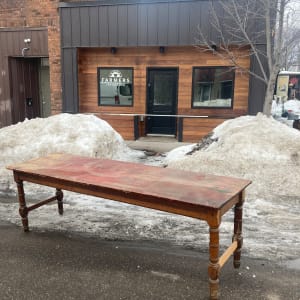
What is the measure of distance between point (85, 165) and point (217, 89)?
21.7 feet

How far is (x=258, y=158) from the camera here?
6.45 meters

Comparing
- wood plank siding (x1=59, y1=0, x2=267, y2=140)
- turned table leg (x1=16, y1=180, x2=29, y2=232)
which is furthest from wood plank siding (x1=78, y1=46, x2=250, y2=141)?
turned table leg (x1=16, y1=180, x2=29, y2=232)

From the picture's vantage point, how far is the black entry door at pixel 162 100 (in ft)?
33.9

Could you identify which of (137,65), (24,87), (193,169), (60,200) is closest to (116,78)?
(137,65)

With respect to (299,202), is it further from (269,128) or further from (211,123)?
(211,123)

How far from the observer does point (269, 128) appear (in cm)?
725

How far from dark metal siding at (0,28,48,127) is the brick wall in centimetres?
21

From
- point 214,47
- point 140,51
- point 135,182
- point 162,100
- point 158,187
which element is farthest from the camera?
point 162,100

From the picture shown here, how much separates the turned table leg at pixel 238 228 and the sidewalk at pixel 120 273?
107mm

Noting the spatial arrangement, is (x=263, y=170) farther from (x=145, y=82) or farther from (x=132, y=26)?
(x=132, y=26)

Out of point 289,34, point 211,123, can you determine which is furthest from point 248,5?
point 211,123

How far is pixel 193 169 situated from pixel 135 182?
323 centimetres

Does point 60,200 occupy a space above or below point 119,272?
above

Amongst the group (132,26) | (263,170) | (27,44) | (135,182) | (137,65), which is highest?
(132,26)
